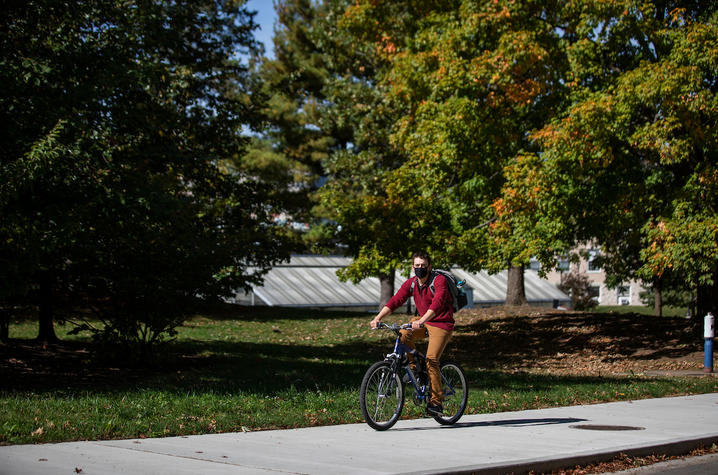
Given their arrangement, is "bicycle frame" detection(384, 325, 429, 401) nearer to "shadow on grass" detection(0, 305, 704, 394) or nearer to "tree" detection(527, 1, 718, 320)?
"shadow on grass" detection(0, 305, 704, 394)

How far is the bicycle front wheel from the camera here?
328 inches

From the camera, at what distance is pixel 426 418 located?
31.6 feet

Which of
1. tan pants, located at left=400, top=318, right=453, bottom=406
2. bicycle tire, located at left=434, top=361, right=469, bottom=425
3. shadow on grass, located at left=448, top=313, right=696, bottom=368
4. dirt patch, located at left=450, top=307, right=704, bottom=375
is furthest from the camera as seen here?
shadow on grass, located at left=448, top=313, right=696, bottom=368

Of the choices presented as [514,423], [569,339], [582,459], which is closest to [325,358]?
[569,339]

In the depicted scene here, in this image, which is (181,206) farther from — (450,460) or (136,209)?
(450,460)

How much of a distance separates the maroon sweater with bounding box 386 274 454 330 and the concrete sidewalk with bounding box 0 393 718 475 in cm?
116

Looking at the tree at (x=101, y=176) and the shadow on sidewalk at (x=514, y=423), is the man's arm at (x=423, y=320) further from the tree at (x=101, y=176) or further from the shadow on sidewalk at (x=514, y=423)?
the tree at (x=101, y=176)

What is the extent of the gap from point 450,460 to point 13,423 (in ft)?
13.8

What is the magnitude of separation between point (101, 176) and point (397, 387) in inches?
224

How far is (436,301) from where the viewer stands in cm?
864

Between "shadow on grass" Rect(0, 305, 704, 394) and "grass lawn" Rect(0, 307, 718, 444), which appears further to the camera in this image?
"shadow on grass" Rect(0, 305, 704, 394)

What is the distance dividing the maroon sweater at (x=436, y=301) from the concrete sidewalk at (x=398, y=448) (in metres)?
1.16

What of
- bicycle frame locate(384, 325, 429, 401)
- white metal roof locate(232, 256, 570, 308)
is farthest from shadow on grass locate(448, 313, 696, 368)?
white metal roof locate(232, 256, 570, 308)

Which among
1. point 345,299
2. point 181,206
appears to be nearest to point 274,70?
point 345,299
